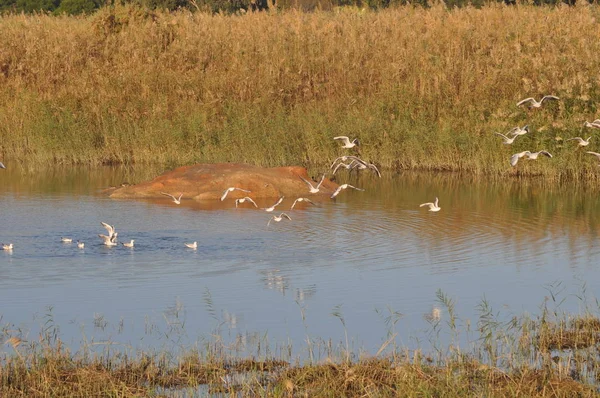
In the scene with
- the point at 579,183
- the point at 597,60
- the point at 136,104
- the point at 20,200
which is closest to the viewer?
the point at 20,200

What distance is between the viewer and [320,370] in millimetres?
A: 7707

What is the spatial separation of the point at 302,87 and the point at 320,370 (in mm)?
18366

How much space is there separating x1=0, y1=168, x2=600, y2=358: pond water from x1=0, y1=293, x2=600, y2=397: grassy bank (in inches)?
18.7

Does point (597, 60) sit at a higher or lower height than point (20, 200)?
higher

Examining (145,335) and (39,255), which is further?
(39,255)

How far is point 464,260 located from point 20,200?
8100mm

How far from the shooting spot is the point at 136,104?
1013 inches

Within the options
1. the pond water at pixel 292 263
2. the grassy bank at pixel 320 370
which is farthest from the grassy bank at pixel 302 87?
the grassy bank at pixel 320 370

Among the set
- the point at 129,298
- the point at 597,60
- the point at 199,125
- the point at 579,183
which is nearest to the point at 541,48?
the point at 597,60

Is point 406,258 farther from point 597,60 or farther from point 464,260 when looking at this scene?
point 597,60

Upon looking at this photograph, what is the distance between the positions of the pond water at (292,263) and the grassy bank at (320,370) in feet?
1.56

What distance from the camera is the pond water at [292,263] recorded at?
31.4 ft

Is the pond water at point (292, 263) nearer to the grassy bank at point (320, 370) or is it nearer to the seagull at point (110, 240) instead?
the seagull at point (110, 240)

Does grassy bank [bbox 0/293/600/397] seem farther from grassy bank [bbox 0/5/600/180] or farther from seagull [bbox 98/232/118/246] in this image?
grassy bank [bbox 0/5/600/180]
